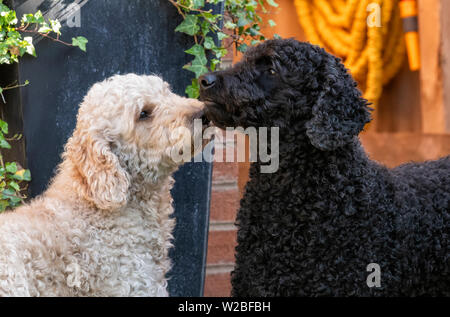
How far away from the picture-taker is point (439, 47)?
348cm

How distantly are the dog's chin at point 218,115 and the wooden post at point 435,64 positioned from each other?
1.97m

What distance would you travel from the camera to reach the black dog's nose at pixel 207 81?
2070mm

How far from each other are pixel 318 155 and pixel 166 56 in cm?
113

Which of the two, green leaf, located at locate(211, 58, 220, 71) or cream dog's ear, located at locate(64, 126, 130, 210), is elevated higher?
green leaf, located at locate(211, 58, 220, 71)

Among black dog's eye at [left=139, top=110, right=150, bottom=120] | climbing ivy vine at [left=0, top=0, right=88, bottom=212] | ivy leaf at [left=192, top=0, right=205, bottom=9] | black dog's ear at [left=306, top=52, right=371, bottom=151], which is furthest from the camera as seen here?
ivy leaf at [left=192, top=0, right=205, bottom=9]

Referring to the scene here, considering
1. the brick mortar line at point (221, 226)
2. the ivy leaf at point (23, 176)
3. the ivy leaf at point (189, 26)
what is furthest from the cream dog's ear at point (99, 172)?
the brick mortar line at point (221, 226)

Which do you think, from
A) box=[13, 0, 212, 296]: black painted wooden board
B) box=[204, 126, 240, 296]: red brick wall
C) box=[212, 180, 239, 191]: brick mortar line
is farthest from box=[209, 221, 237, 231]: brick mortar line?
box=[13, 0, 212, 296]: black painted wooden board

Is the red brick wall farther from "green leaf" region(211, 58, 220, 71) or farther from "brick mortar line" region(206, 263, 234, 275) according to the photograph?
"green leaf" region(211, 58, 220, 71)

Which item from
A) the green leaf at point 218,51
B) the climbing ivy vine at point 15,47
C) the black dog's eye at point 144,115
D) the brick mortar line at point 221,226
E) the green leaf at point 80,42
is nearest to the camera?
the black dog's eye at point 144,115

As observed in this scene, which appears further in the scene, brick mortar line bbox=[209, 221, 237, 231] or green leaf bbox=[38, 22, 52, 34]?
brick mortar line bbox=[209, 221, 237, 231]

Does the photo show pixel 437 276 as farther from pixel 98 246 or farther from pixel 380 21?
pixel 380 21

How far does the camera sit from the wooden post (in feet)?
11.3

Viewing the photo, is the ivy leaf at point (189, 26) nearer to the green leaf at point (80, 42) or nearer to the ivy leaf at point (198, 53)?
the ivy leaf at point (198, 53)

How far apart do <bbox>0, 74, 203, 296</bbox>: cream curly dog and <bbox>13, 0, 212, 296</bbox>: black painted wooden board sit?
1.43 feet
